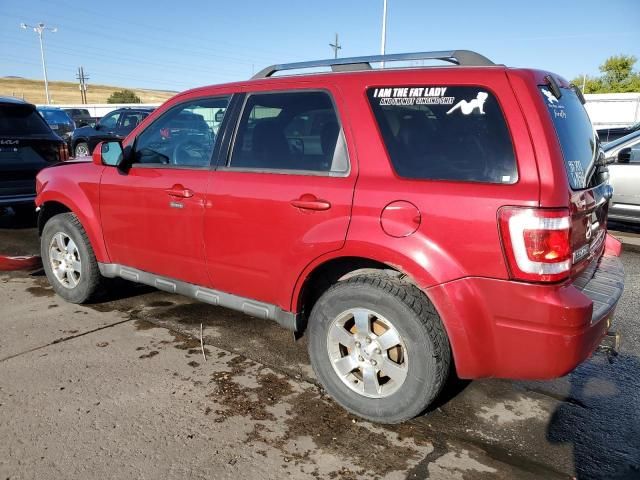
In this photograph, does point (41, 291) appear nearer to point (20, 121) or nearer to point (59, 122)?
point (20, 121)

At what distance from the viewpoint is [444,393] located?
3.15 m

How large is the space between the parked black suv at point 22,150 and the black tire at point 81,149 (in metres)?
9.73

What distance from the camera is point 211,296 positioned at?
11.6 feet

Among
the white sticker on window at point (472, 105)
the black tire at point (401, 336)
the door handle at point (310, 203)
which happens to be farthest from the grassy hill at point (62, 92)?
the white sticker on window at point (472, 105)

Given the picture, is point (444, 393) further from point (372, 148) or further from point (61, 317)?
point (61, 317)

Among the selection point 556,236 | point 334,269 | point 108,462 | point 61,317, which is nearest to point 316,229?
point 334,269

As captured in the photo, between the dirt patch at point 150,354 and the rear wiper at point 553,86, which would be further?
the dirt patch at point 150,354

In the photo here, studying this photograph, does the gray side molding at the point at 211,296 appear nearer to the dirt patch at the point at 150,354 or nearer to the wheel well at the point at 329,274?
the wheel well at the point at 329,274

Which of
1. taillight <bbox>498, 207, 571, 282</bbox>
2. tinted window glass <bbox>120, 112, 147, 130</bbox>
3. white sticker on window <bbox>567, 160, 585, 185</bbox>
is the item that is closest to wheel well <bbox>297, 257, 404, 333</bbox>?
taillight <bbox>498, 207, 571, 282</bbox>

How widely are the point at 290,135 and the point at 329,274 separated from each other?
2.93ft

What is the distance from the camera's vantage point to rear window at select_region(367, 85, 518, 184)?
241 cm

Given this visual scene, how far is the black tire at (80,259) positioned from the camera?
432 cm

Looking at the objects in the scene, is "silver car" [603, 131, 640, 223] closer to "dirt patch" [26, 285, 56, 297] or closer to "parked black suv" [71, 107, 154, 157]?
"dirt patch" [26, 285, 56, 297]

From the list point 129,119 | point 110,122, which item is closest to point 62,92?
point 110,122
